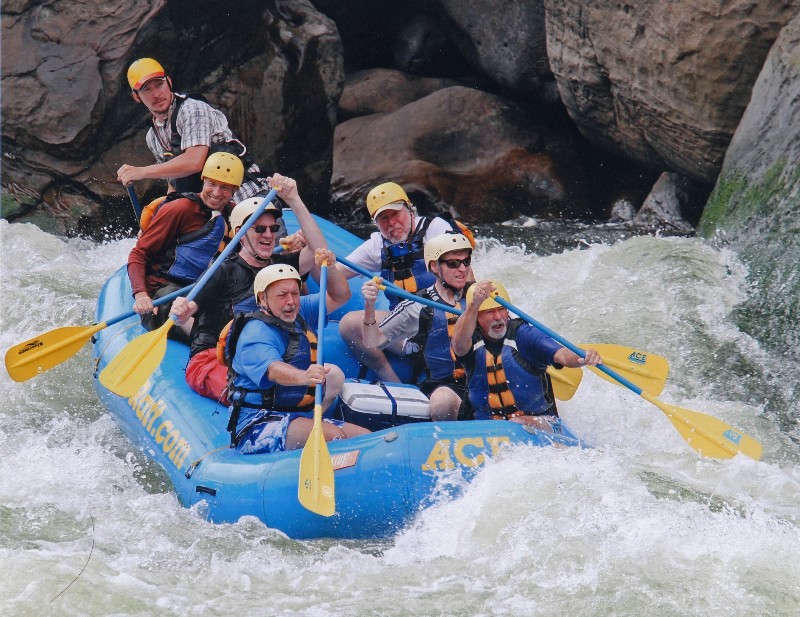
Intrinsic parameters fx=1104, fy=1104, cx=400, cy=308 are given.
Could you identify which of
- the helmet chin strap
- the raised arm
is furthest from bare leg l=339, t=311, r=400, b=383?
the helmet chin strap

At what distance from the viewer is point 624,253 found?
25.8ft

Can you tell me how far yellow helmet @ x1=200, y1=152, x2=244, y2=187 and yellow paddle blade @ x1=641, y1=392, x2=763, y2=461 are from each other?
2.31 metres

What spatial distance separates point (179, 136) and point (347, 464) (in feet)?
8.23

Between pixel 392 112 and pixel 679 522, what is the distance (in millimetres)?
7491

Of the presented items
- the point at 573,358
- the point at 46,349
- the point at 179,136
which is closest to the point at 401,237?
the point at 573,358

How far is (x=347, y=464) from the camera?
441 cm

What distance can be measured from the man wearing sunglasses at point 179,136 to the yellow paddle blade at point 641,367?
2.18 m

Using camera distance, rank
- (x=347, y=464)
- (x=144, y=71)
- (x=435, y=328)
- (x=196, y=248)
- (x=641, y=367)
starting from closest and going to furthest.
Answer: (x=347, y=464)
(x=435, y=328)
(x=641, y=367)
(x=196, y=248)
(x=144, y=71)

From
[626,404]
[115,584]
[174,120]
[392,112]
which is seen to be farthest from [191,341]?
[392,112]

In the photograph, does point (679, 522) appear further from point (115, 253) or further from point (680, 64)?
point (115, 253)

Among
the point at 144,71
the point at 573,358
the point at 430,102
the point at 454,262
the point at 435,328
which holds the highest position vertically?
the point at 144,71

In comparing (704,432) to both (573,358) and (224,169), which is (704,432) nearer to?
(573,358)

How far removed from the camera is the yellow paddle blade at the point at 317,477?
13.7 feet

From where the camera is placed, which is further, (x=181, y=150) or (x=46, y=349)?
(x=181, y=150)
